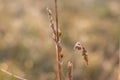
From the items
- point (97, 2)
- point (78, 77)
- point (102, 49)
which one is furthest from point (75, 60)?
point (97, 2)

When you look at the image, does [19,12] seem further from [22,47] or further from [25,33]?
[22,47]

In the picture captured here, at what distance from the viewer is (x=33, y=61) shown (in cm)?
382

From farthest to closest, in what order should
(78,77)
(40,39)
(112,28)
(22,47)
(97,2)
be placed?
(97,2)
(112,28)
(40,39)
(22,47)
(78,77)

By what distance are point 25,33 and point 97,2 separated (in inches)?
59.7

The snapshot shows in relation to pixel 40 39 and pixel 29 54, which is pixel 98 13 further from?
pixel 29 54

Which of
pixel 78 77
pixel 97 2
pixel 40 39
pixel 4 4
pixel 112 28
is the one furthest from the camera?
pixel 97 2

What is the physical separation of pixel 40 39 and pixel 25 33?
0.61 feet

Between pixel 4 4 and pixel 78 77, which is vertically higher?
pixel 4 4

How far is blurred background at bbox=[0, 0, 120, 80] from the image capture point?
361 cm

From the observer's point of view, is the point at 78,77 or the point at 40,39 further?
the point at 40,39

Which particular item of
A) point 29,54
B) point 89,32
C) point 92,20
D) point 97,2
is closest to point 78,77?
point 29,54

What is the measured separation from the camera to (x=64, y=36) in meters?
4.53

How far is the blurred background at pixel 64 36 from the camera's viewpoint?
361cm

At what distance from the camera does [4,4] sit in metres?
5.12
